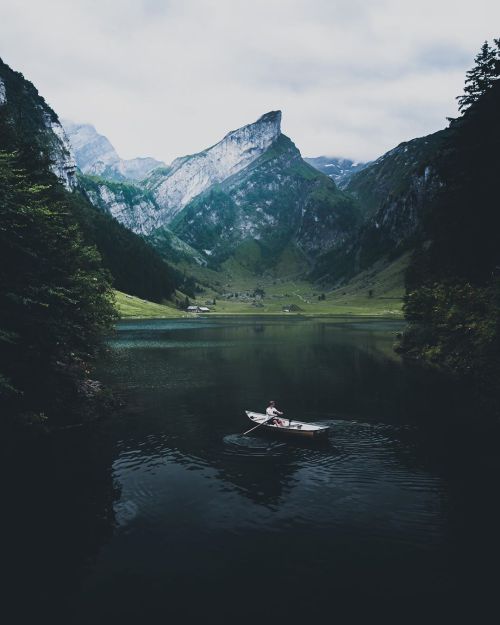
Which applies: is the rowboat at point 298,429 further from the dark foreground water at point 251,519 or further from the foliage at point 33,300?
the foliage at point 33,300

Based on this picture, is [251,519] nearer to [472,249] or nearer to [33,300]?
[33,300]

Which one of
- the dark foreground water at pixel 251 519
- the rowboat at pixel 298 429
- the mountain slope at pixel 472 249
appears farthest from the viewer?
the mountain slope at pixel 472 249

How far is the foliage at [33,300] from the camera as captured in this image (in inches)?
1268

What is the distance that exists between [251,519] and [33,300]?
2203 centimetres

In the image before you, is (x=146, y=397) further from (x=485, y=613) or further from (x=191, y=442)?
(x=485, y=613)

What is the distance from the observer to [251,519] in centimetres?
2688

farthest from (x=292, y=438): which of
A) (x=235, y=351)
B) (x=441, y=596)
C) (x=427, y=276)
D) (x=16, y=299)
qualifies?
Result: (x=427, y=276)

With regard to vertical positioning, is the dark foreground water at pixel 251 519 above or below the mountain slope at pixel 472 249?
below

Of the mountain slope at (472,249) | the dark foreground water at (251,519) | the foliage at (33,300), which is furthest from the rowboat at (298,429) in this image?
the mountain slope at (472,249)

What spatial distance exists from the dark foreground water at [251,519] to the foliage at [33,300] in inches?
215

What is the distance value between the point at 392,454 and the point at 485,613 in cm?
1988

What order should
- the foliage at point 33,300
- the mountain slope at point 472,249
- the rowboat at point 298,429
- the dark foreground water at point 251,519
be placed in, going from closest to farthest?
the dark foreground water at point 251,519
the foliage at point 33,300
the rowboat at point 298,429
the mountain slope at point 472,249

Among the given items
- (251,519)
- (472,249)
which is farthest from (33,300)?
(472,249)

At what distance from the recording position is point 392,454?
3853 centimetres
